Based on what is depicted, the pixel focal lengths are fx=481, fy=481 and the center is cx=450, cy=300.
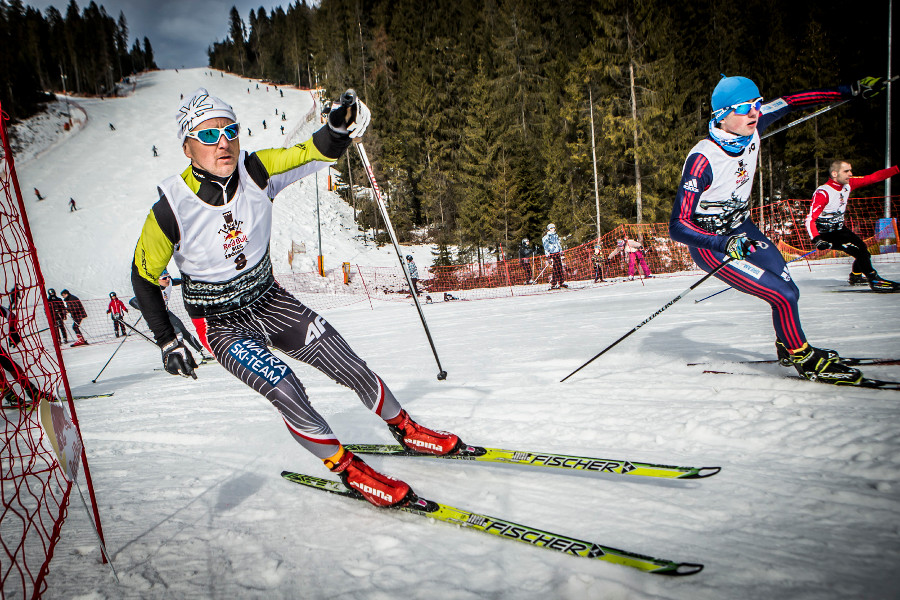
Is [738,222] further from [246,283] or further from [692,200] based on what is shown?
Answer: [246,283]

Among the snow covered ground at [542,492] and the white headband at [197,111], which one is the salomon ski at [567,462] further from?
the white headband at [197,111]

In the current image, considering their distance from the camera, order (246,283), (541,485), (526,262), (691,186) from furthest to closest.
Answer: (526,262), (691,186), (246,283), (541,485)

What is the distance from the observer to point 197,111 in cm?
269

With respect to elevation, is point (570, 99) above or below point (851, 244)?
above

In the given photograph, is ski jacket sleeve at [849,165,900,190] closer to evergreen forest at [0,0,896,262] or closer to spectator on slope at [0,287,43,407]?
spectator on slope at [0,287,43,407]

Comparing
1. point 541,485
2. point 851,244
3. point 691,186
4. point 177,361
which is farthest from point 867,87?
point 177,361

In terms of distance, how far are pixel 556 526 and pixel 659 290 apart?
1029cm

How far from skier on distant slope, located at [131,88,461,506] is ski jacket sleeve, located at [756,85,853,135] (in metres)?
3.54

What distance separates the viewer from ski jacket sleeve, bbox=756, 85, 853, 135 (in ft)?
13.8

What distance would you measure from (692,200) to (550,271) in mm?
15284

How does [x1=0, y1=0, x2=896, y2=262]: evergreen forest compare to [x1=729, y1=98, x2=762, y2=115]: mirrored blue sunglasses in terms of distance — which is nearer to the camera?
[x1=729, y1=98, x2=762, y2=115]: mirrored blue sunglasses

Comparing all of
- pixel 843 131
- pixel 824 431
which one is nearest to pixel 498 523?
pixel 824 431

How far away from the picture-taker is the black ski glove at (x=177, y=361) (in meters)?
2.52

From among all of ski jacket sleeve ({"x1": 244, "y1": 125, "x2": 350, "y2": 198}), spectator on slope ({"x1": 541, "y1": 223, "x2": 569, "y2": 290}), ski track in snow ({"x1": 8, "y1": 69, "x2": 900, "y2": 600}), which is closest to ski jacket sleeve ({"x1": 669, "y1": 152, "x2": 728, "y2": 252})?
ski track in snow ({"x1": 8, "y1": 69, "x2": 900, "y2": 600})
